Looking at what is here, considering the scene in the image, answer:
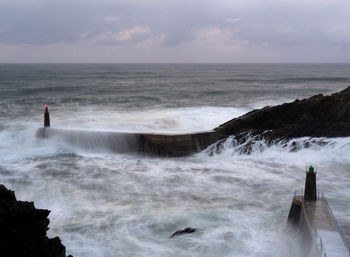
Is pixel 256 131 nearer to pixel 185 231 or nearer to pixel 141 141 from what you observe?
pixel 141 141

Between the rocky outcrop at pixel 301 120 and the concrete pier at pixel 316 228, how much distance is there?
8121 mm

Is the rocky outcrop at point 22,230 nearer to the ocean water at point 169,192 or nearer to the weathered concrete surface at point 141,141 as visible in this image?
the ocean water at point 169,192

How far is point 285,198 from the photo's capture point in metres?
12.7

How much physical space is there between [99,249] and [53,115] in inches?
869

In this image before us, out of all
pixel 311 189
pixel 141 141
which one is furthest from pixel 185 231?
pixel 141 141

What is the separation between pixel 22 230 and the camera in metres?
6.78

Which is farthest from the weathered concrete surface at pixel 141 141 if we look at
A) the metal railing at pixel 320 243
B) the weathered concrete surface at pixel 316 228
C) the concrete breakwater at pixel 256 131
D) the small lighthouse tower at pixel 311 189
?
the metal railing at pixel 320 243

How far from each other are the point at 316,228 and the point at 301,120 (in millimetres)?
10721

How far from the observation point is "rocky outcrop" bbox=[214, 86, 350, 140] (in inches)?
718

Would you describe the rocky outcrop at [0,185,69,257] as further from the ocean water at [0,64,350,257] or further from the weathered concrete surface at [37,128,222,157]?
the weathered concrete surface at [37,128,222,157]

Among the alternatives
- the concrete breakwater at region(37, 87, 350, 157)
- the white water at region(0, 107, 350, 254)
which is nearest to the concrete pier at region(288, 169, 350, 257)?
the white water at region(0, 107, 350, 254)

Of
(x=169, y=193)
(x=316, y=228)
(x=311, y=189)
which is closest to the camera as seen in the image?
(x=316, y=228)

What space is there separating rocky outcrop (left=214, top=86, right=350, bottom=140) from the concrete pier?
8121mm

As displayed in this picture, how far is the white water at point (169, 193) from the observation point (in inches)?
389
